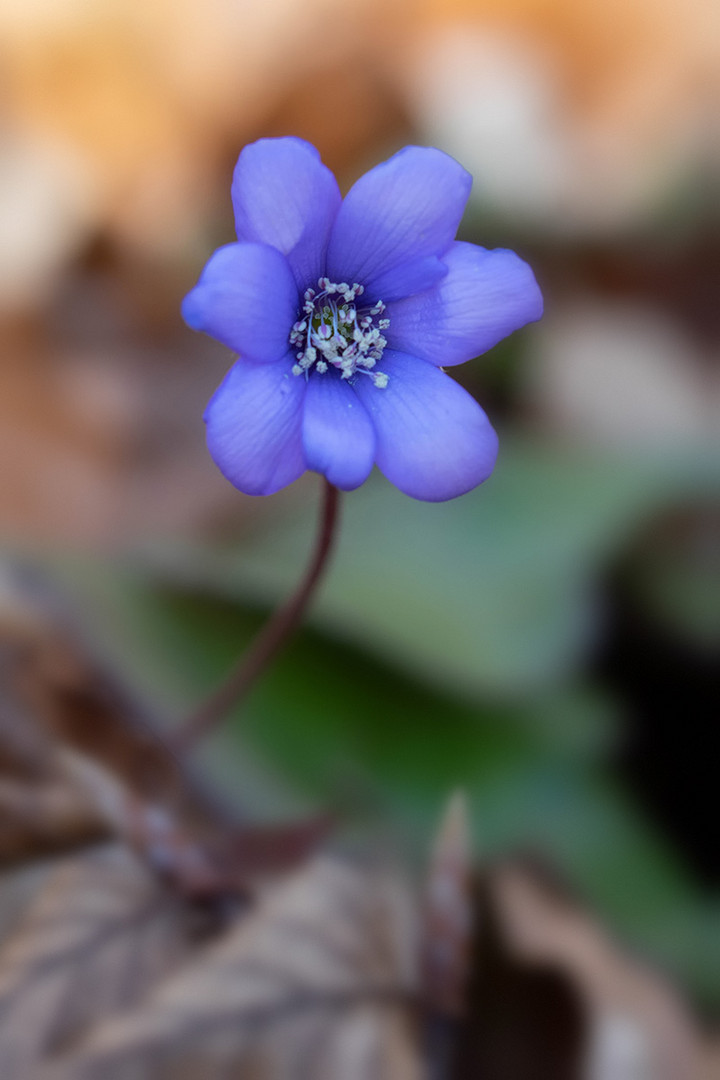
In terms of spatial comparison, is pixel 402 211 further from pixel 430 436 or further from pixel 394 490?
pixel 394 490

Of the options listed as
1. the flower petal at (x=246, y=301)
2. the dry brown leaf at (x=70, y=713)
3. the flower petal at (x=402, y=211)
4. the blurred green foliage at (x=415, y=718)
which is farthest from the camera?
the blurred green foliage at (x=415, y=718)

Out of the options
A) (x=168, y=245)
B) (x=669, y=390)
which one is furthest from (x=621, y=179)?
(x=168, y=245)

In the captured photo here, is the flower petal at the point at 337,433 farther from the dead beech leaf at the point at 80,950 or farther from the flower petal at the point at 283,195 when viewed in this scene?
the dead beech leaf at the point at 80,950

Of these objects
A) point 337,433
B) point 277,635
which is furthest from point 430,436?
point 277,635

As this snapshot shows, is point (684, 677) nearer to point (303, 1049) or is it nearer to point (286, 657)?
point (286, 657)

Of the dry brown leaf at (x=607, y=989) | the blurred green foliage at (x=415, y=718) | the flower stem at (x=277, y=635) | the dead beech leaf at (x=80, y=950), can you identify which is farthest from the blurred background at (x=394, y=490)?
the dead beech leaf at (x=80, y=950)

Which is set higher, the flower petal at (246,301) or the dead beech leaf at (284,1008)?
the flower petal at (246,301)

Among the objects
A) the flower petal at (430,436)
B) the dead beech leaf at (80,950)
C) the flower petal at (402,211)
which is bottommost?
the dead beech leaf at (80,950)
